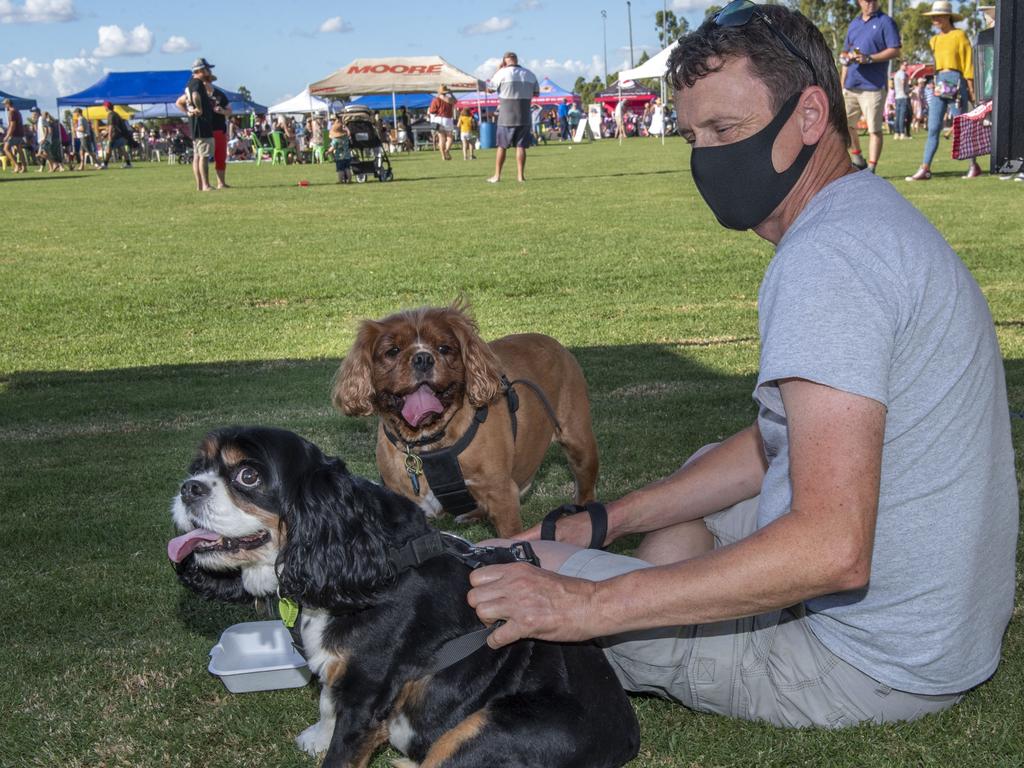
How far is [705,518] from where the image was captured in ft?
12.8

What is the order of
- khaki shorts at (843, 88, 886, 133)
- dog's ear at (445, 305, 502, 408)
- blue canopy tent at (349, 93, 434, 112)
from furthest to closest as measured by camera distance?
blue canopy tent at (349, 93, 434, 112)
khaki shorts at (843, 88, 886, 133)
dog's ear at (445, 305, 502, 408)

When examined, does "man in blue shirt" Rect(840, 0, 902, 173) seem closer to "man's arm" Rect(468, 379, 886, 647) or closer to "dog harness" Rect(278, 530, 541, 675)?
"dog harness" Rect(278, 530, 541, 675)

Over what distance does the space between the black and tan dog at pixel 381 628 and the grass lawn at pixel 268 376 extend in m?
0.45

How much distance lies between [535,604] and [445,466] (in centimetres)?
226

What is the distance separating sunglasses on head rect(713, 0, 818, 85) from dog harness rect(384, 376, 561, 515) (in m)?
2.57

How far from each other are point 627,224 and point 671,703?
42.2ft

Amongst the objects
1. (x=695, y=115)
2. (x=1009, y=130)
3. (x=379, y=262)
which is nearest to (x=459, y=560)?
(x=695, y=115)

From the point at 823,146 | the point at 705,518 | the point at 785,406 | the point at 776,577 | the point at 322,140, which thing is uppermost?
the point at 322,140

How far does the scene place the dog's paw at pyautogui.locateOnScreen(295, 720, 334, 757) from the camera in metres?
3.42

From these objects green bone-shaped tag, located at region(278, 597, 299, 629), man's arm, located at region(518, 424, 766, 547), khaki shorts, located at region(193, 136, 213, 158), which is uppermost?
khaki shorts, located at region(193, 136, 213, 158)

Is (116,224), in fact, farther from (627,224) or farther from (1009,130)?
(1009,130)

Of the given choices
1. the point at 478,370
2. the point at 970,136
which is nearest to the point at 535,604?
the point at 478,370

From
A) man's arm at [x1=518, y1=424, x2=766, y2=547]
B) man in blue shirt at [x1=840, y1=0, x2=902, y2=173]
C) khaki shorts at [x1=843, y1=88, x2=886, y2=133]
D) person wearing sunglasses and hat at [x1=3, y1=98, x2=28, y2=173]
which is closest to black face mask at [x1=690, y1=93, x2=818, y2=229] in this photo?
man's arm at [x1=518, y1=424, x2=766, y2=547]

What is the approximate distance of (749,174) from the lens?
9.68 ft
